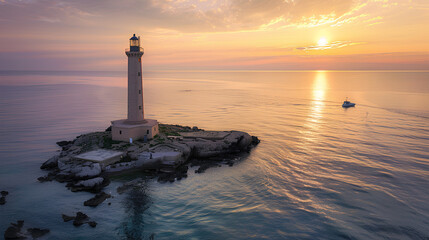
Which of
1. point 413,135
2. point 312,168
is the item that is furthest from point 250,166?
point 413,135

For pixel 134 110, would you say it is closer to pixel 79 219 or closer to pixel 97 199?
pixel 97 199

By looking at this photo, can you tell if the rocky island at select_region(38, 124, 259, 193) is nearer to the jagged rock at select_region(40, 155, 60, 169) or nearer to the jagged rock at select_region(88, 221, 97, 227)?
the jagged rock at select_region(40, 155, 60, 169)

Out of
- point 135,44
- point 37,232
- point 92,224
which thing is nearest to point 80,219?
point 92,224

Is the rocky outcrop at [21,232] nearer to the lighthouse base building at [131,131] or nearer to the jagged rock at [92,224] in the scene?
the jagged rock at [92,224]

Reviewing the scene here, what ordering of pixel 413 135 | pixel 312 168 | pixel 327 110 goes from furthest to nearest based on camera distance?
pixel 327 110 < pixel 413 135 < pixel 312 168

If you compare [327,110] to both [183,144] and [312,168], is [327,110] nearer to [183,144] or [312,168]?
[312,168]

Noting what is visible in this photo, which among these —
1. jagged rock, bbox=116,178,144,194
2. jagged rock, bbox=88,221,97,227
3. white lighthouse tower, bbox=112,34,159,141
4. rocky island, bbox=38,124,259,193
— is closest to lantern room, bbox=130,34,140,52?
white lighthouse tower, bbox=112,34,159,141

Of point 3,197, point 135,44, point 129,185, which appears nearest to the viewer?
point 3,197
